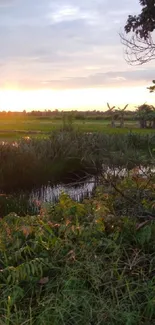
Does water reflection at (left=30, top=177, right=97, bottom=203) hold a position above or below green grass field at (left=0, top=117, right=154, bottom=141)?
below

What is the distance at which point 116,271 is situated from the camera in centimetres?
462

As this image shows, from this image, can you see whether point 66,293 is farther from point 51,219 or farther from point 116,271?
point 51,219

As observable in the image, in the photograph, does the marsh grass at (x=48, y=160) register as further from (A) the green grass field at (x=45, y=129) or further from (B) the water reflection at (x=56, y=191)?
(A) the green grass field at (x=45, y=129)

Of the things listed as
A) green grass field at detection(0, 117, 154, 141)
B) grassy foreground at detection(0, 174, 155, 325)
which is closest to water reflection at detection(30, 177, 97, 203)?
grassy foreground at detection(0, 174, 155, 325)

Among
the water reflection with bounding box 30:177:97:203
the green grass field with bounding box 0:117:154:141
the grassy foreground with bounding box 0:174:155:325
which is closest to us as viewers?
the grassy foreground with bounding box 0:174:155:325

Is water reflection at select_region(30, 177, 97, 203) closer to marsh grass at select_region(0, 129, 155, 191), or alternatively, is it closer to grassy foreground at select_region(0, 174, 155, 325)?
marsh grass at select_region(0, 129, 155, 191)

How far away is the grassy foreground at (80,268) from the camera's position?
4.10 meters

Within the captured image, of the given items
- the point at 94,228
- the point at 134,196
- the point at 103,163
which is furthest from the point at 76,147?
the point at 94,228

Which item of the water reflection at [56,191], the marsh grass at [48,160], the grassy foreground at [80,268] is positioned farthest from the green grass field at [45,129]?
the grassy foreground at [80,268]

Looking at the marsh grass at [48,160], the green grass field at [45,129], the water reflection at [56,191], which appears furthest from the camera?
the green grass field at [45,129]

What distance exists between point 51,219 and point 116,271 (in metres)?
1.50

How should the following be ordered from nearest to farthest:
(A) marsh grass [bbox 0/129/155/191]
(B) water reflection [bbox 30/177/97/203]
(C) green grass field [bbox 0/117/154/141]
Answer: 1. (B) water reflection [bbox 30/177/97/203]
2. (A) marsh grass [bbox 0/129/155/191]
3. (C) green grass field [bbox 0/117/154/141]

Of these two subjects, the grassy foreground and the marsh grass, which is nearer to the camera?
the grassy foreground

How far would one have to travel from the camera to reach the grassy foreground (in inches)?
161
